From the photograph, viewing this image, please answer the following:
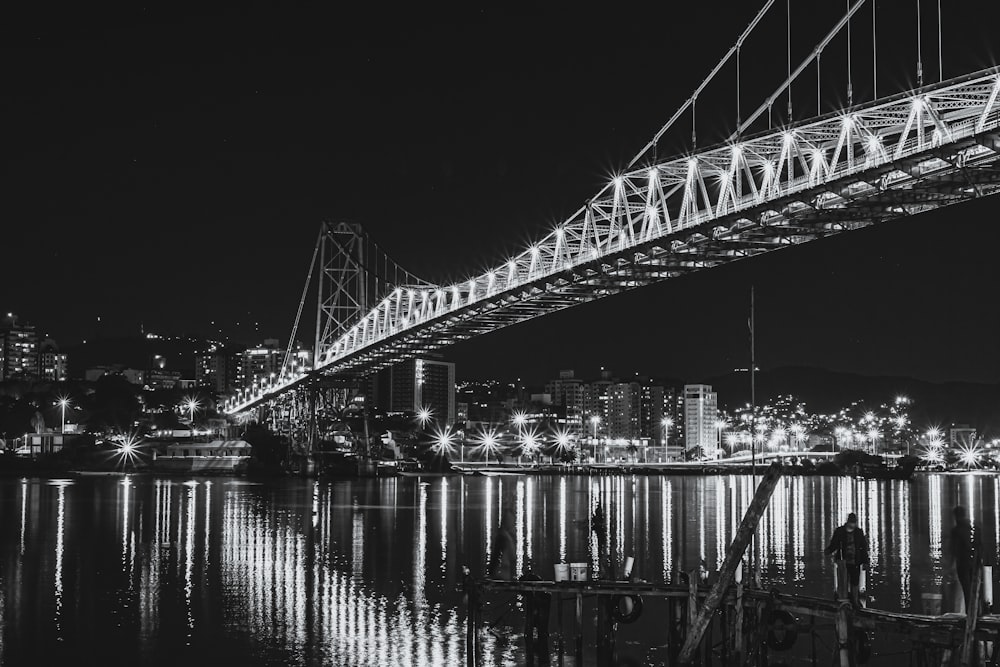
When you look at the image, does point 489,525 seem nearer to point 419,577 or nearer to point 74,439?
point 419,577

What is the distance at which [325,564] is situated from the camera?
1113 inches

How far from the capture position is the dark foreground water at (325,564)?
1852cm

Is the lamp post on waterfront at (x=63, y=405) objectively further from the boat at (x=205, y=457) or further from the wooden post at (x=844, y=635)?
the wooden post at (x=844, y=635)

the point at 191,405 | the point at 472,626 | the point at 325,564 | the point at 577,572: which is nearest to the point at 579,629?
the point at 577,572

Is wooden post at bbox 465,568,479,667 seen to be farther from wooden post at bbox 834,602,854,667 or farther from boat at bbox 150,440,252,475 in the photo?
boat at bbox 150,440,252,475

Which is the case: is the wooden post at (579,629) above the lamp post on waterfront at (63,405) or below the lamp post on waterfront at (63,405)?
below

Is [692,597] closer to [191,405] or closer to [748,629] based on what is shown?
[748,629]

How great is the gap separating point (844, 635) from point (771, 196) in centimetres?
2589

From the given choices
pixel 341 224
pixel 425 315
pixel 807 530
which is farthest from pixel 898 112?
pixel 341 224

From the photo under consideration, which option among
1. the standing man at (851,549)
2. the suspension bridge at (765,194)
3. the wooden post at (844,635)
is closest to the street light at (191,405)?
the suspension bridge at (765,194)

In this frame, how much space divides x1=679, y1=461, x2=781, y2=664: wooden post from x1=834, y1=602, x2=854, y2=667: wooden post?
1515 mm

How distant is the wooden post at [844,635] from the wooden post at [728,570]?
1.51 meters

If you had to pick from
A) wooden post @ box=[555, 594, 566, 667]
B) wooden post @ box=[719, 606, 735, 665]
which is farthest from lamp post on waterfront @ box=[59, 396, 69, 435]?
wooden post @ box=[719, 606, 735, 665]

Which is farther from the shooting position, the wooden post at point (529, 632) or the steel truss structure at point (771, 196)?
the steel truss structure at point (771, 196)
